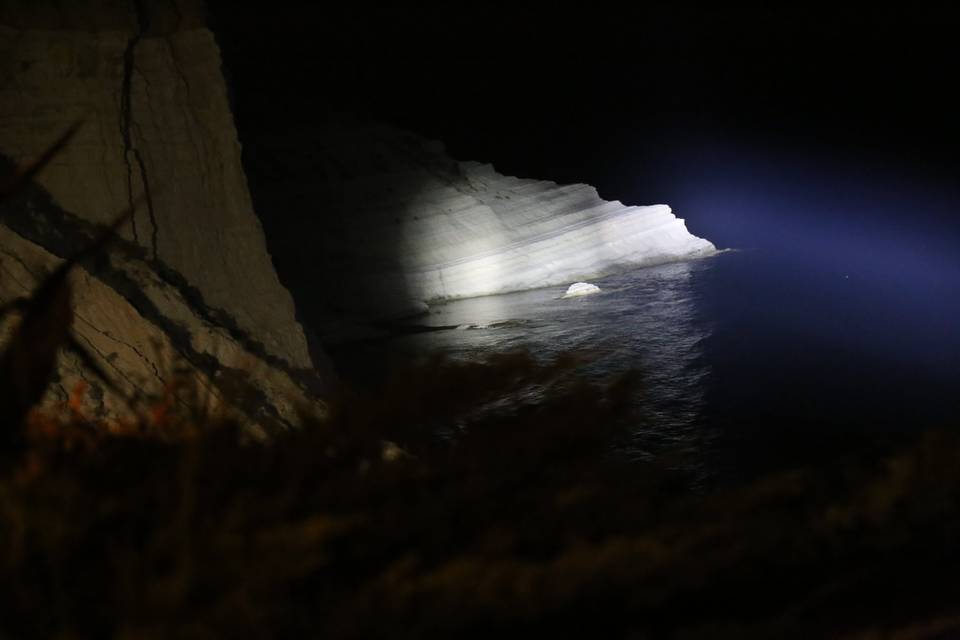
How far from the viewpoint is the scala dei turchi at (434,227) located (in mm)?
10312

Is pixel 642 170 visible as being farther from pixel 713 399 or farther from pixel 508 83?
pixel 713 399

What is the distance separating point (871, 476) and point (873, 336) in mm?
5327

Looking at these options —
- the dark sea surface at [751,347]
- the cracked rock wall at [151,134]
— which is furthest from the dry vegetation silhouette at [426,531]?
the cracked rock wall at [151,134]

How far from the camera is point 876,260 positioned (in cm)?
1108

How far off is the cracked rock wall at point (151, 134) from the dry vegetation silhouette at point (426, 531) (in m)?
2.58

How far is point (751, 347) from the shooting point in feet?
21.1

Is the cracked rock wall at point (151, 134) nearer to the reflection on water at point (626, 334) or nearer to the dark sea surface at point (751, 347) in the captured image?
the reflection on water at point (626, 334)

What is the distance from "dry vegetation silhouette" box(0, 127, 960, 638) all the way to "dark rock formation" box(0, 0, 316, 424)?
2.10 meters

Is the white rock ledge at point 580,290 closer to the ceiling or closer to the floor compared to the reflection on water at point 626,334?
closer to the ceiling

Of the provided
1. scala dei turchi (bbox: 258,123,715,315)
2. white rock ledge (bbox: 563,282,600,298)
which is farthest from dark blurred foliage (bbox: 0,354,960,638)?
scala dei turchi (bbox: 258,123,715,315)

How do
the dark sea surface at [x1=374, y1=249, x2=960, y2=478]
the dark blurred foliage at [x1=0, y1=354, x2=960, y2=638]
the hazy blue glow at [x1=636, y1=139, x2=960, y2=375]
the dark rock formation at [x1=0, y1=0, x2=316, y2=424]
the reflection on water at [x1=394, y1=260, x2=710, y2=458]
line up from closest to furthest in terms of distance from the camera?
1. the dark blurred foliage at [x1=0, y1=354, x2=960, y2=638]
2. the dark rock formation at [x1=0, y1=0, x2=316, y2=424]
3. the dark sea surface at [x1=374, y1=249, x2=960, y2=478]
4. the reflection on water at [x1=394, y1=260, x2=710, y2=458]
5. the hazy blue glow at [x1=636, y1=139, x2=960, y2=375]

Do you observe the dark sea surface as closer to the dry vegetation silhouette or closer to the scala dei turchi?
the scala dei turchi

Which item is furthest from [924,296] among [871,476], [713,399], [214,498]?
[214,498]

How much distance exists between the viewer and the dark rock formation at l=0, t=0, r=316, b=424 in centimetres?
358
